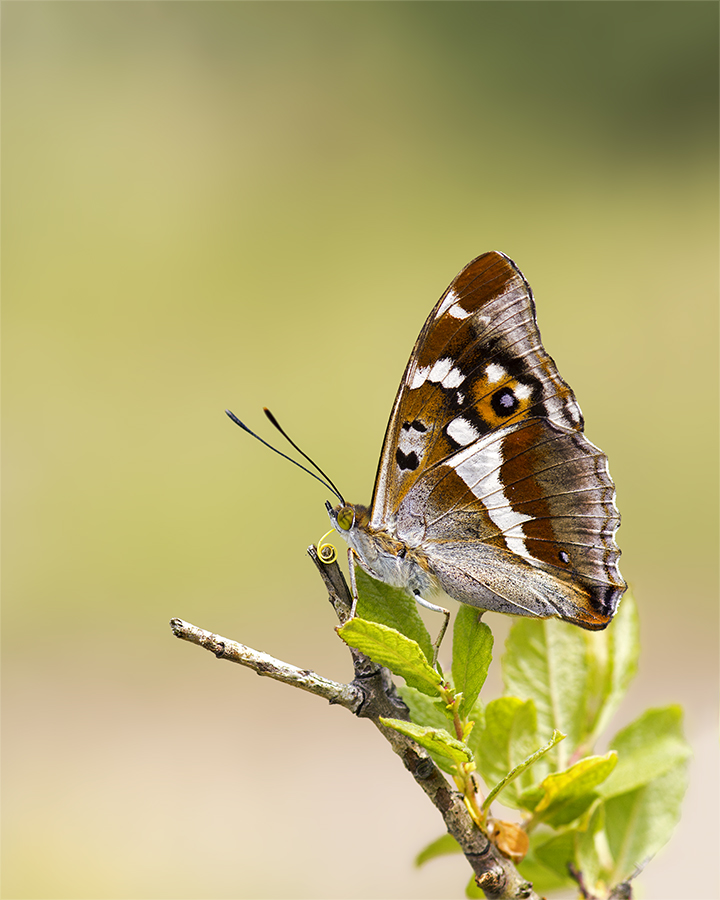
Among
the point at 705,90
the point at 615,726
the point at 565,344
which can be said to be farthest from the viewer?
the point at 705,90

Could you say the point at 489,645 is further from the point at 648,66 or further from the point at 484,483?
the point at 648,66

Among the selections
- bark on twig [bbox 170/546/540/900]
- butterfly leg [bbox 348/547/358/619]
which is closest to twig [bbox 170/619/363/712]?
bark on twig [bbox 170/546/540/900]

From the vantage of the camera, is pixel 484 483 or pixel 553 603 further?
pixel 484 483

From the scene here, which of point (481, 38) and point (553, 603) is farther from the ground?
point (481, 38)

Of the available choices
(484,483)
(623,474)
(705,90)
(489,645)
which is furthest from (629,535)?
(705,90)

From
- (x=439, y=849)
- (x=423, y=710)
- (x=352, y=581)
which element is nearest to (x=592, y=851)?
(x=439, y=849)

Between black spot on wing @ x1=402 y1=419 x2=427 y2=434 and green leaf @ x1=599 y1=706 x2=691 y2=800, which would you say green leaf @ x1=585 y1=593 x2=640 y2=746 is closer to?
green leaf @ x1=599 y1=706 x2=691 y2=800
